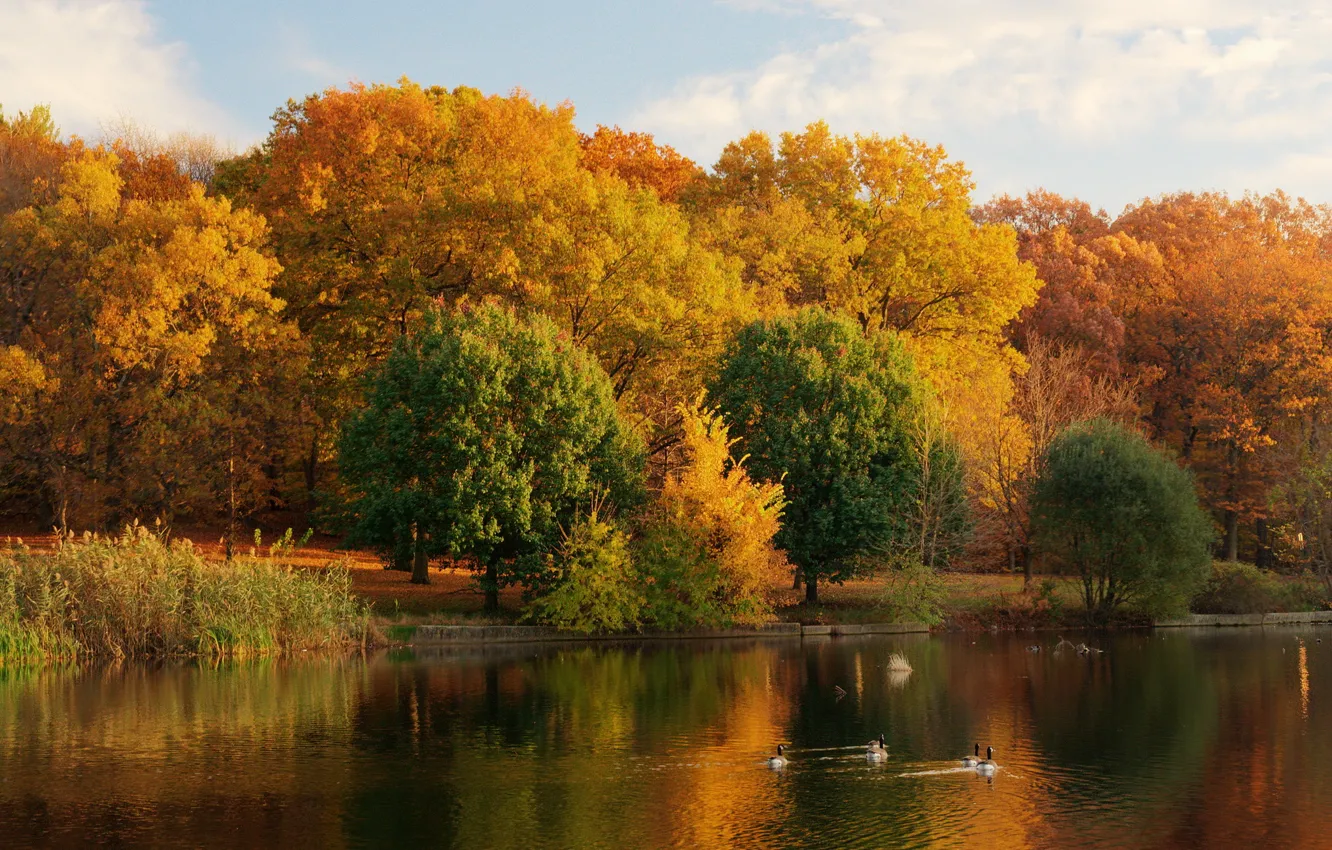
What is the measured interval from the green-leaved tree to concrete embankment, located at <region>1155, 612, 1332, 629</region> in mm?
2257

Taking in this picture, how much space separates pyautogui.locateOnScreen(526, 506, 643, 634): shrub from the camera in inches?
1693

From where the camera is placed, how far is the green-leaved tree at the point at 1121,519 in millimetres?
46875

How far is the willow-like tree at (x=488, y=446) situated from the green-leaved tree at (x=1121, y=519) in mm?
15200

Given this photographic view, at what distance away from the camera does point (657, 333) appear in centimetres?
5081

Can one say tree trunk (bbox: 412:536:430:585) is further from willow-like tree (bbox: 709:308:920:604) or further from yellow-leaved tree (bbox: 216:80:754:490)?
willow-like tree (bbox: 709:308:920:604)

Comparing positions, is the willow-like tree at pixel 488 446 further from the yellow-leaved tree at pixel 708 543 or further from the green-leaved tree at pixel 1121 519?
the green-leaved tree at pixel 1121 519

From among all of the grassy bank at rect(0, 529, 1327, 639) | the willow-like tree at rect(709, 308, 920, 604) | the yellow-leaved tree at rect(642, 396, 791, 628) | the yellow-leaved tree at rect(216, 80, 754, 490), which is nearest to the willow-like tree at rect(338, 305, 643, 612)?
the grassy bank at rect(0, 529, 1327, 639)

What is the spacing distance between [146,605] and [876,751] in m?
21.8

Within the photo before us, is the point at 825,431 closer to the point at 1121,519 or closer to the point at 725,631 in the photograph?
the point at 725,631

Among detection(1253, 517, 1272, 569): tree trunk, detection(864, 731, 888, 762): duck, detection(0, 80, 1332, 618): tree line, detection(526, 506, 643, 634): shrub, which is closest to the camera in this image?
detection(864, 731, 888, 762): duck

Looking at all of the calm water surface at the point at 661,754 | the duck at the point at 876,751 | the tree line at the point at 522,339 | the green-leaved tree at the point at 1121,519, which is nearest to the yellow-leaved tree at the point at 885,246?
the tree line at the point at 522,339

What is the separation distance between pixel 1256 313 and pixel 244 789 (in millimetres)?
57454

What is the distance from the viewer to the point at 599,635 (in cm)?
4434

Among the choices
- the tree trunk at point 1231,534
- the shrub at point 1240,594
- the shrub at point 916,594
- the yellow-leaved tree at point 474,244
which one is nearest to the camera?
the shrub at point 916,594
